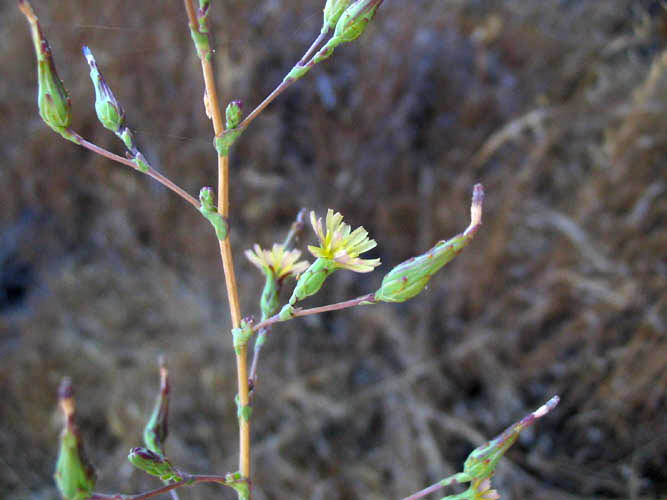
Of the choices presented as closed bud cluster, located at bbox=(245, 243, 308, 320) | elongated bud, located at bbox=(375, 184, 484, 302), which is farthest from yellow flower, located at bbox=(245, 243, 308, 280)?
elongated bud, located at bbox=(375, 184, 484, 302)

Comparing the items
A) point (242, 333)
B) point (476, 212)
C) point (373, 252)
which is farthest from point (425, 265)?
point (373, 252)

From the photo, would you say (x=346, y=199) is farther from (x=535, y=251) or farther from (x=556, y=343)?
(x=556, y=343)

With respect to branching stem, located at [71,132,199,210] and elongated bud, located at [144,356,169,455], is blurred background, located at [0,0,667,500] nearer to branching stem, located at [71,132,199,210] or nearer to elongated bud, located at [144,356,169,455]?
elongated bud, located at [144,356,169,455]

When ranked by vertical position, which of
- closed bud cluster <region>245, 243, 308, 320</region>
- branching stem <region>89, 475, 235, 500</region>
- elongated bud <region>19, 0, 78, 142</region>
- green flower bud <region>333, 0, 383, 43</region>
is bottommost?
branching stem <region>89, 475, 235, 500</region>

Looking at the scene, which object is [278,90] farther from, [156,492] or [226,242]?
[156,492]

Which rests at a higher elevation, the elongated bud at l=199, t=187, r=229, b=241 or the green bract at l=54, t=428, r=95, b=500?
the elongated bud at l=199, t=187, r=229, b=241
